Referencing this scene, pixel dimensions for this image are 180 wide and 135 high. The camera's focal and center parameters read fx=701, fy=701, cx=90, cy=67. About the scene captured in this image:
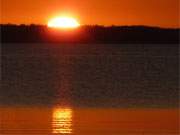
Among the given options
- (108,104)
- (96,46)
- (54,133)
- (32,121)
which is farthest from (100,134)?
(96,46)

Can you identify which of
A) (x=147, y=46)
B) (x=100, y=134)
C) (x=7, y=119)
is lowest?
(x=100, y=134)

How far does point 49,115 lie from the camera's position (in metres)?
11.0

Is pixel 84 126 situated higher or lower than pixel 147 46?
lower

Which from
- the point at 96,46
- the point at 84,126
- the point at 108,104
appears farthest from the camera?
the point at 96,46

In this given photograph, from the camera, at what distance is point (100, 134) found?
8781 mm

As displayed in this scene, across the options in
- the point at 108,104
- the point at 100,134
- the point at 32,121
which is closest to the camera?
the point at 100,134

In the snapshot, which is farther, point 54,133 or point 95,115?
point 95,115

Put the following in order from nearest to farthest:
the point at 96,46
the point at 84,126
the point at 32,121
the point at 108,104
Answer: the point at 84,126
the point at 32,121
the point at 108,104
the point at 96,46

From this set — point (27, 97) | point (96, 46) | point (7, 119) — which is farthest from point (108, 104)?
point (96, 46)

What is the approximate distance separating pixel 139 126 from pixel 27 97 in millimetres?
Result: 7422

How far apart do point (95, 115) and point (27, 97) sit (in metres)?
5.85

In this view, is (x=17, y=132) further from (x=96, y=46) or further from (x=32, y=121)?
(x=96, y=46)

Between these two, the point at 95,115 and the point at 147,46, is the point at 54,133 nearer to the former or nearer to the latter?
the point at 95,115

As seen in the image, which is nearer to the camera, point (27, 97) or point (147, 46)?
point (27, 97)
